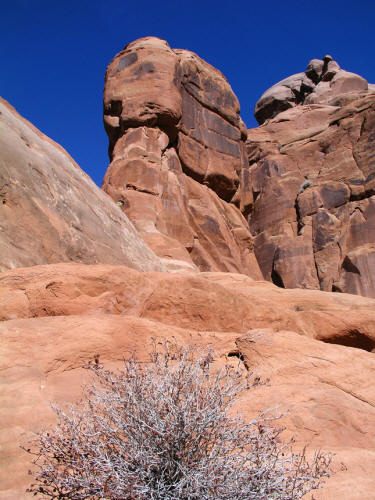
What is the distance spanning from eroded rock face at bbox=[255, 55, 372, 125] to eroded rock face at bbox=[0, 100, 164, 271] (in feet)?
120

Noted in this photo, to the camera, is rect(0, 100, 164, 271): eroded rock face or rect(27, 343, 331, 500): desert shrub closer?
rect(27, 343, 331, 500): desert shrub

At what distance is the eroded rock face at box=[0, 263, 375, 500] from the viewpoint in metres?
2.88

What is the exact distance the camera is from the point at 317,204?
85.0 ft

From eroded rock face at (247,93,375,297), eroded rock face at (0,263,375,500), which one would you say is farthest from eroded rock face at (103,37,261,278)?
eroded rock face at (0,263,375,500)

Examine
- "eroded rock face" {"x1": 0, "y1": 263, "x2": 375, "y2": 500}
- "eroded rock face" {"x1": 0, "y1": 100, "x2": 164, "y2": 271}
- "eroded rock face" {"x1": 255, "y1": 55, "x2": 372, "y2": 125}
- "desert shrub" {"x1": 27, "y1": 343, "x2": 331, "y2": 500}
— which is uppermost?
"eroded rock face" {"x1": 255, "y1": 55, "x2": 372, "y2": 125}

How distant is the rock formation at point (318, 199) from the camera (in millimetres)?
23344

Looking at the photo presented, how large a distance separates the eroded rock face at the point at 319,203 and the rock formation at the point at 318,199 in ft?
0.18

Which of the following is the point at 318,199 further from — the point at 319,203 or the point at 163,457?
the point at 163,457

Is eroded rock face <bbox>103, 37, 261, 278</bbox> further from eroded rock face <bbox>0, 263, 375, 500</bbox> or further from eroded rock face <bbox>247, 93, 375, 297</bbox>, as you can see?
eroded rock face <bbox>0, 263, 375, 500</bbox>

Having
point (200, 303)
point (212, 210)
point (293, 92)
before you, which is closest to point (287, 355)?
point (200, 303)

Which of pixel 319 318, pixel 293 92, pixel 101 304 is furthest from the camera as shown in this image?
pixel 293 92

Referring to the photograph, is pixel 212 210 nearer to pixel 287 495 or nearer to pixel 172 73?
pixel 172 73

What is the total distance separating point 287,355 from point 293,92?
154 feet

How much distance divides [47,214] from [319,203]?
22.2 meters
